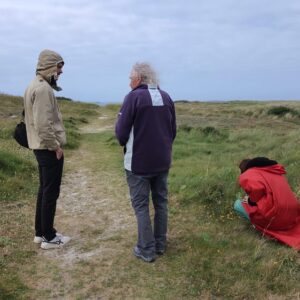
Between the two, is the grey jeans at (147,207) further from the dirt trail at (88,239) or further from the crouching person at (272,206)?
the crouching person at (272,206)

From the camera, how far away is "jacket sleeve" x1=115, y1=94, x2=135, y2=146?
454 cm

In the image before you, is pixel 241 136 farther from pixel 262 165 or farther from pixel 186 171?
pixel 262 165

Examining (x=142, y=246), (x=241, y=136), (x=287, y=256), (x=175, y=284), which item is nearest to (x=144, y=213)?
(x=142, y=246)

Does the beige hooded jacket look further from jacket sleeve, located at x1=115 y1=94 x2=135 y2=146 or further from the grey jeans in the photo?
the grey jeans

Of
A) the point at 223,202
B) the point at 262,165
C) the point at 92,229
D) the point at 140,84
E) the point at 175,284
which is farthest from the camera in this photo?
the point at 223,202

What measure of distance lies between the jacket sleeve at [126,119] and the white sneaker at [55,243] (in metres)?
1.63

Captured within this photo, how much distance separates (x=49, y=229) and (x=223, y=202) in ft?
8.94

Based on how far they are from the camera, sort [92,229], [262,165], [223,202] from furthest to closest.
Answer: [223,202] → [92,229] → [262,165]

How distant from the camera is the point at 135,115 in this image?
4574 mm

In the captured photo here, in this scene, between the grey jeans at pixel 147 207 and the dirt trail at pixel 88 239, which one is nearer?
the dirt trail at pixel 88 239

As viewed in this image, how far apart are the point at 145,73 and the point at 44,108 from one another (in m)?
1.19

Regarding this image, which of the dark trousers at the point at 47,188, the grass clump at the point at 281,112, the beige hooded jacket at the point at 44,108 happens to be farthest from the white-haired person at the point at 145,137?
the grass clump at the point at 281,112

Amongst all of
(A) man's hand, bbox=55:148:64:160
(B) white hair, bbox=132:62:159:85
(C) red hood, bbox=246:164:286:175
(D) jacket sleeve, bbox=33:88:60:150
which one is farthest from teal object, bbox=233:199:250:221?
(D) jacket sleeve, bbox=33:88:60:150

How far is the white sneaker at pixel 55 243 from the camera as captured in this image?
5.24 m
